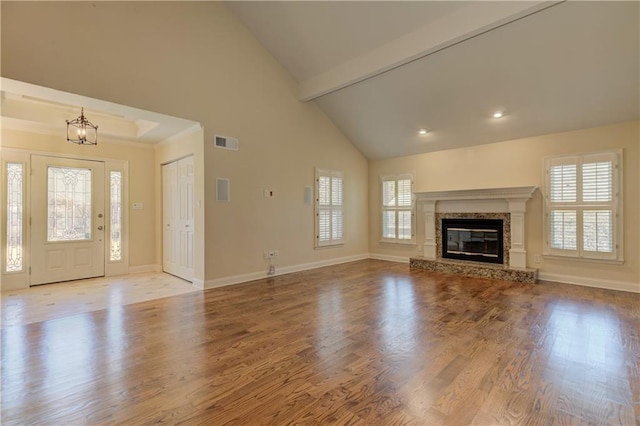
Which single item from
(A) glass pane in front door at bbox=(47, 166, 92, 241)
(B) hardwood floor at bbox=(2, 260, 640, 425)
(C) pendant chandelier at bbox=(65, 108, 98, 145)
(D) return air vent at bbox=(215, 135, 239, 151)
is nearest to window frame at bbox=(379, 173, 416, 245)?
(B) hardwood floor at bbox=(2, 260, 640, 425)

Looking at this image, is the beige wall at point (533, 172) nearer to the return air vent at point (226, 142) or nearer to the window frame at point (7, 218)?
the return air vent at point (226, 142)

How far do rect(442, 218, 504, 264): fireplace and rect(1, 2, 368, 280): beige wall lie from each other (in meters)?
2.27

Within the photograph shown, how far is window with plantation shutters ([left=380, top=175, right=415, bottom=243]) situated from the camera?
7098 millimetres

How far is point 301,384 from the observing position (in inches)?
83.3

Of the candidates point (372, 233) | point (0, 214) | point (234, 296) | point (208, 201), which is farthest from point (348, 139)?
point (0, 214)

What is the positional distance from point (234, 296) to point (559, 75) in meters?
5.61

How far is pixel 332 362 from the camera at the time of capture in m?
2.42

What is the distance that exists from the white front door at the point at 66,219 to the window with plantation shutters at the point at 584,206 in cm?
820

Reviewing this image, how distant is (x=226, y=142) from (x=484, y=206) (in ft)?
16.5

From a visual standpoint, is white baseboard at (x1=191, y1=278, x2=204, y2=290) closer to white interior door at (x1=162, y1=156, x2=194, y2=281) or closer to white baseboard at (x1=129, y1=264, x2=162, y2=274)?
white interior door at (x1=162, y1=156, x2=194, y2=281)

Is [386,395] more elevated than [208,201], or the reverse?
[208,201]

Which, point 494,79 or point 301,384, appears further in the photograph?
point 494,79

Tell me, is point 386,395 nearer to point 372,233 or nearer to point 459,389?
point 459,389

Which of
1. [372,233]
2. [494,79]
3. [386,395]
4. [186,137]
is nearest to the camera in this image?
[386,395]
